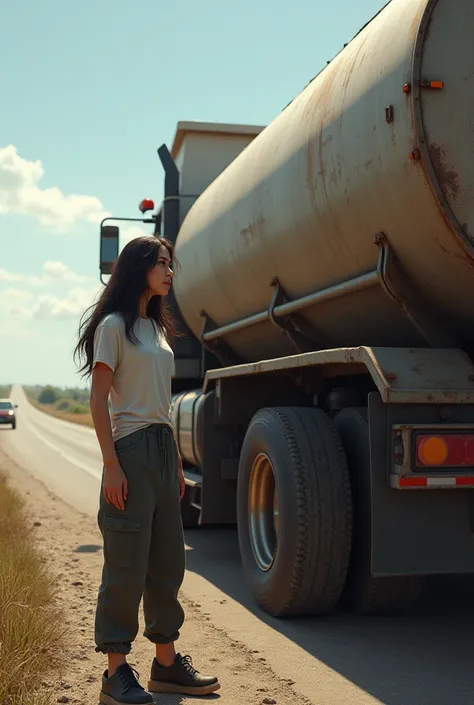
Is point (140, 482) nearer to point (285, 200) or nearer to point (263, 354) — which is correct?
point (285, 200)

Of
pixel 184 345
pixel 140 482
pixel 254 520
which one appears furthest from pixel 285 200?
pixel 184 345

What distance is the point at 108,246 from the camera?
9.66m

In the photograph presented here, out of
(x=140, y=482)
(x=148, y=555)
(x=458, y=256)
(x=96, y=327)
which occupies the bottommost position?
(x=148, y=555)

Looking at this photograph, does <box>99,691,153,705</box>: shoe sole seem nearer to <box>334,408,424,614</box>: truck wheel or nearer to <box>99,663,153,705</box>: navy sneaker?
<box>99,663,153,705</box>: navy sneaker

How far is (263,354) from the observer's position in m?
7.21

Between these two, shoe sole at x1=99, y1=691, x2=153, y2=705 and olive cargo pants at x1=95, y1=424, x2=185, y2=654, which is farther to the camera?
olive cargo pants at x1=95, y1=424, x2=185, y2=654

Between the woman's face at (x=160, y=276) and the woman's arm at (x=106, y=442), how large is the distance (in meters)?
0.45

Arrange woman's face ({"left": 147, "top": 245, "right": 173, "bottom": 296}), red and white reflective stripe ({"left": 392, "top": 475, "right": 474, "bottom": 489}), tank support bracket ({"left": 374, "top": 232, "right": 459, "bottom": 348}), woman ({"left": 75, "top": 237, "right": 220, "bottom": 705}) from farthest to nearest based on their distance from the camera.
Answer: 1. tank support bracket ({"left": 374, "top": 232, "right": 459, "bottom": 348})
2. red and white reflective stripe ({"left": 392, "top": 475, "right": 474, "bottom": 489})
3. woman's face ({"left": 147, "top": 245, "right": 173, "bottom": 296})
4. woman ({"left": 75, "top": 237, "right": 220, "bottom": 705})

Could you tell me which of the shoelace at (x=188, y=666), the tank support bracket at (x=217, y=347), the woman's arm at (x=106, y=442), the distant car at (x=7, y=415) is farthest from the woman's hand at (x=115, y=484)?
the distant car at (x=7, y=415)

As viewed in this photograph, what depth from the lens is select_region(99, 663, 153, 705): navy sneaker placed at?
137 inches

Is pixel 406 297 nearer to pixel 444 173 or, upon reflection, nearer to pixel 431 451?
pixel 444 173

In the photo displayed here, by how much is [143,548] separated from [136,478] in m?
0.28

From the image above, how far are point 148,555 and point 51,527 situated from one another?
5.79m

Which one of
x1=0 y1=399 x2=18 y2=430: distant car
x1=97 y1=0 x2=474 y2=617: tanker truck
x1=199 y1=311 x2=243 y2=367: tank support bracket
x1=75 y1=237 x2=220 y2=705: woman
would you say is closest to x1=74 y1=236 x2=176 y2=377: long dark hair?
x1=75 y1=237 x2=220 y2=705: woman
